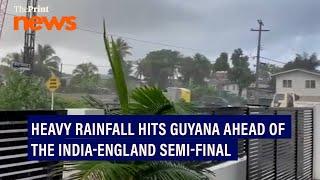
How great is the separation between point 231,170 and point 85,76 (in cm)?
2034

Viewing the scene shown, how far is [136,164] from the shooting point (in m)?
3.07

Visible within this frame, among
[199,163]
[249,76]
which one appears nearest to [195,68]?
[249,76]

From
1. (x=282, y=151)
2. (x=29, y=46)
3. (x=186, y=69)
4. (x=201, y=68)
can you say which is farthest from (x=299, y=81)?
(x=282, y=151)

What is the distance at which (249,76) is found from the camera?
34406 mm

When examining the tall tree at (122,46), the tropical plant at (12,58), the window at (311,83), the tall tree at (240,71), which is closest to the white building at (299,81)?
the window at (311,83)

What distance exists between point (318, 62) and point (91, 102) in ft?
118

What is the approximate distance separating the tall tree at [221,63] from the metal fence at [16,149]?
2798cm

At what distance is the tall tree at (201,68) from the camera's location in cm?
2692

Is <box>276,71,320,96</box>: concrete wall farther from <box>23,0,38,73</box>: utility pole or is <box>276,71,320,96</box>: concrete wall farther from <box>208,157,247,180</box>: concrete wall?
<box>208,157,247,180</box>: concrete wall

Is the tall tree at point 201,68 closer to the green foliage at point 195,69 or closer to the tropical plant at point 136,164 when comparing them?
the green foliage at point 195,69

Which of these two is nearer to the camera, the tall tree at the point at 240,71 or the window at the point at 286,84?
the tall tree at the point at 240,71

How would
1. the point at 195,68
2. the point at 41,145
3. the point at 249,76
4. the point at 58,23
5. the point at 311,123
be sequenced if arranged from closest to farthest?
the point at 41,145 → the point at 311,123 → the point at 58,23 → the point at 195,68 → the point at 249,76

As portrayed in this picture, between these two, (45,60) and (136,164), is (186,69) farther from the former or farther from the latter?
(136,164)

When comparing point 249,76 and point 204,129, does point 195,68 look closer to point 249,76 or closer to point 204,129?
point 249,76
